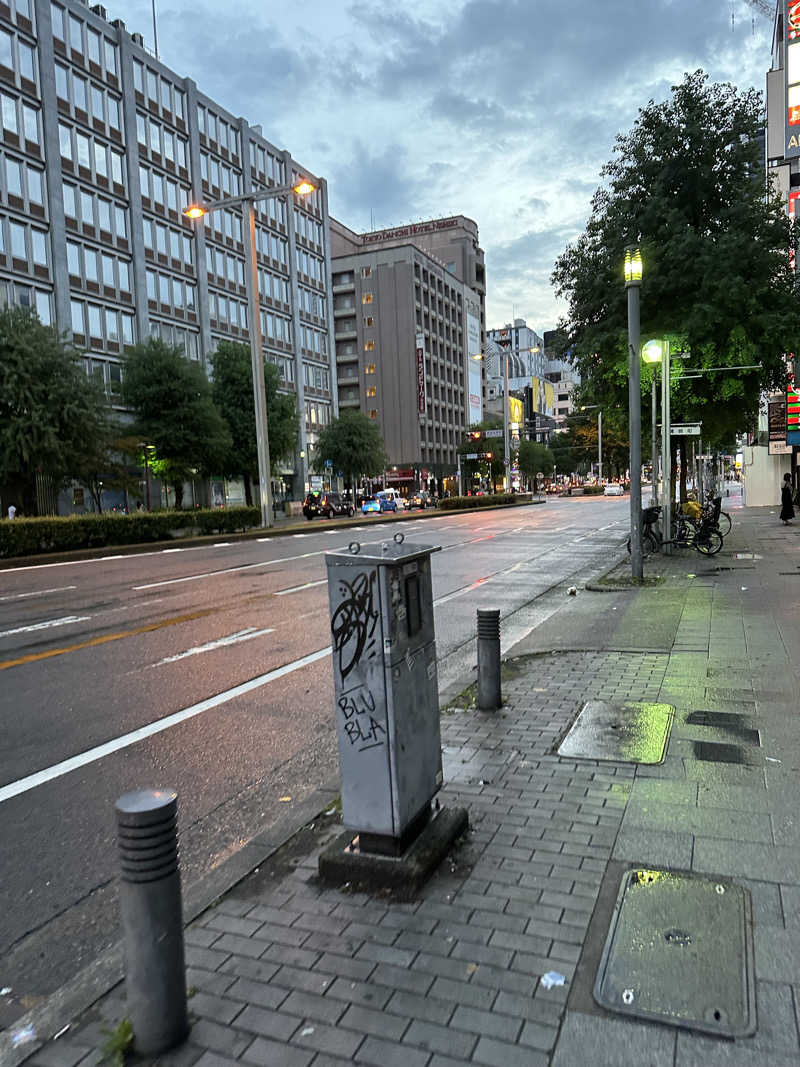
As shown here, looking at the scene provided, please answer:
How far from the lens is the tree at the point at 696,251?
642 inches

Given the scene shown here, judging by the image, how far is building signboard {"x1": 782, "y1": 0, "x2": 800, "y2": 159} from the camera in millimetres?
39812

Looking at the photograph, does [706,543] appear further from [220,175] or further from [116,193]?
[220,175]

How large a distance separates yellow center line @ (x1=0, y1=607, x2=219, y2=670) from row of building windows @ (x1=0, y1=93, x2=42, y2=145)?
1431 inches

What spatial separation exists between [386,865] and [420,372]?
295ft

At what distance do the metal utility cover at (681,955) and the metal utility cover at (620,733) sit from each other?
1.56m

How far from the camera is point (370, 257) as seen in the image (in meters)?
93.3

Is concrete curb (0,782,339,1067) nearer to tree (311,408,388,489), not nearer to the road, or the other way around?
the road

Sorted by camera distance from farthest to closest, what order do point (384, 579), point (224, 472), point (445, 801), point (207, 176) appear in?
1. point (207, 176)
2. point (224, 472)
3. point (445, 801)
4. point (384, 579)

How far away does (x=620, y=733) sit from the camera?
5410 millimetres

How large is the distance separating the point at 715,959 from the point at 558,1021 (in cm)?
70

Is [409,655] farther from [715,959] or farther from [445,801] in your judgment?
[715,959]

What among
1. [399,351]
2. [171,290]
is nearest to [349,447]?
[171,290]

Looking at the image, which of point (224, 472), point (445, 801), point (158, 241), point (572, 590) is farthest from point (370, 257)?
point (445, 801)

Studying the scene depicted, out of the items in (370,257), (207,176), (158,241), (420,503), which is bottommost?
(420,503)
